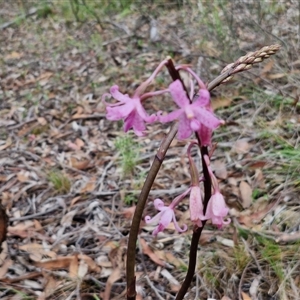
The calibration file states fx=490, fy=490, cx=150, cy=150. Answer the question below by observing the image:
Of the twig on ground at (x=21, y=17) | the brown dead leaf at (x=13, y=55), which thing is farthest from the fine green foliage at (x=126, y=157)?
the twig on ground at (x=21, y=17)

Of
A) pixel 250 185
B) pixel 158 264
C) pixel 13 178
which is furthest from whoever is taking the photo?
pixel 13 178

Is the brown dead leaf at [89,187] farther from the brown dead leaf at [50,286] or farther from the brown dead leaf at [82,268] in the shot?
the brown dead leaf at [50,286]

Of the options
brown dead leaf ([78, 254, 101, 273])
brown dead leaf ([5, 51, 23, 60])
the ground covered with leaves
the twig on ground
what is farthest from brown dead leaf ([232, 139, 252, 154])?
the twig on ground

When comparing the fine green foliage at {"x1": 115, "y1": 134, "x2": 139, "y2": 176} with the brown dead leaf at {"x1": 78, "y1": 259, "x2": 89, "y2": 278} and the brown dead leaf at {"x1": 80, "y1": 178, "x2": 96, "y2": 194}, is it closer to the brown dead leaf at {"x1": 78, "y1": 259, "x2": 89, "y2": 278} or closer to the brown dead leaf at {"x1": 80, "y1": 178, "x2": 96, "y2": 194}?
the brown dead leaf at {"x1": 80, "y1": 178, "x2": 96, "y2": 194}

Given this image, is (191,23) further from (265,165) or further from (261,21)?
(265,165)


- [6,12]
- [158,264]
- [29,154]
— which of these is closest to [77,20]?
[6,12]

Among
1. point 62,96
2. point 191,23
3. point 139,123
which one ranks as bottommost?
point 62,96

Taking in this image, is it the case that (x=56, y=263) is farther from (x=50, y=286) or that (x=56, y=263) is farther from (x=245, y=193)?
(x=245, y=193)

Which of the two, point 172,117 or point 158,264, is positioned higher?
point 172,117

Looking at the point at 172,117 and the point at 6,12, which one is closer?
the point at 172,117
